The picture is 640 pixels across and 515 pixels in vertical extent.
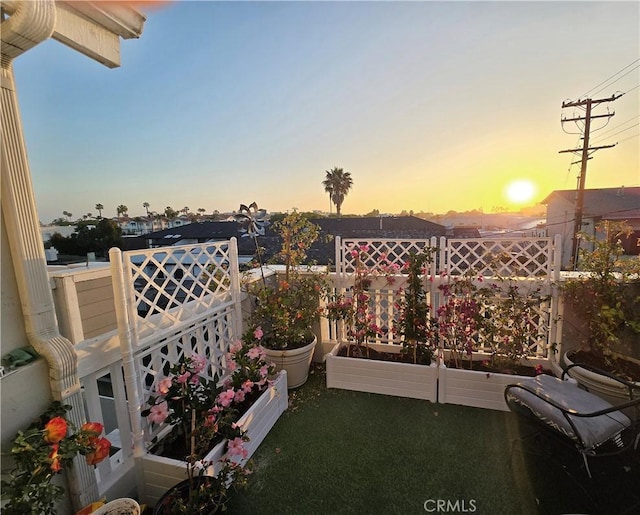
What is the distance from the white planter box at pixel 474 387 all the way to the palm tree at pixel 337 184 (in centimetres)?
1976

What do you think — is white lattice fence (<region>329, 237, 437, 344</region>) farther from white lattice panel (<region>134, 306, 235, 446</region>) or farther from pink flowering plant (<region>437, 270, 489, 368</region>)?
white lattice panel (<region>134, 306, 235, 446</region>)

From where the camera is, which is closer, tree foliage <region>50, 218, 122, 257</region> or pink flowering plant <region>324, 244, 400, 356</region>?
pink flowering plant <region>324, 244, 400, 356</region>

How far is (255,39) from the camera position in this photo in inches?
130

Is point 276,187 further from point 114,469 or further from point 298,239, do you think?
point 114,469

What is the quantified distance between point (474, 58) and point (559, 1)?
0.80 metres

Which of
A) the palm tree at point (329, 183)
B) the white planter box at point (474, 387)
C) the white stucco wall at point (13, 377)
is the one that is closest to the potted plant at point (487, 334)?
the white planter box at point (474, 387)

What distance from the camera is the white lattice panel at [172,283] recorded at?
201cm

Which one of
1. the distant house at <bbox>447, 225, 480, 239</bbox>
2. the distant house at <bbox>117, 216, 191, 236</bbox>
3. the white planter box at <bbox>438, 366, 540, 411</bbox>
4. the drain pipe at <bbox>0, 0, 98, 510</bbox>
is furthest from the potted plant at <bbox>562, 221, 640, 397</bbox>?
the distant house at <bbox>117, 216, 191, 236</bbox>

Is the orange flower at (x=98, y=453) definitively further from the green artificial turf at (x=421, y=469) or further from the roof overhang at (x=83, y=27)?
the roof overhang at (x=83, y=27)

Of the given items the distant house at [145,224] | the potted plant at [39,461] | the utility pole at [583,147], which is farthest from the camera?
the distant house at [145,224]

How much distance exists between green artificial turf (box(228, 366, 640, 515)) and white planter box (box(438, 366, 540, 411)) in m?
0.08

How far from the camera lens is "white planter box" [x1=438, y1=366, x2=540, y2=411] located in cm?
277

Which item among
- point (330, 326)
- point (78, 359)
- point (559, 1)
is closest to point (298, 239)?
point (330, 326)

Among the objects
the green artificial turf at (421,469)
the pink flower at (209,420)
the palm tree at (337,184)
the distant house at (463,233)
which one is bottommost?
the green artificial turf at (421,469)
